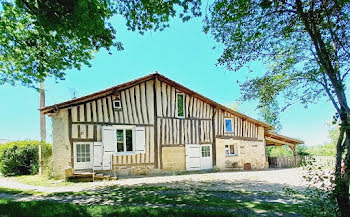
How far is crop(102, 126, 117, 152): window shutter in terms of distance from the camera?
10766 millimetres

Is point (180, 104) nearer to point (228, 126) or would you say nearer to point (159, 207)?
point (228, 126)

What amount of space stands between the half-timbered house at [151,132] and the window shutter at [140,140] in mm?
54

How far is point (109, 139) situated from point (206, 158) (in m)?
6.38

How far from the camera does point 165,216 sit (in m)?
3.95

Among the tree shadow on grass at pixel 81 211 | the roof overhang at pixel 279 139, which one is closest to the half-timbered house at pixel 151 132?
the roof overhang at pixel 279 139

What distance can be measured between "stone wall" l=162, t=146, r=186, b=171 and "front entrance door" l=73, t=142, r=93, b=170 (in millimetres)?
4080

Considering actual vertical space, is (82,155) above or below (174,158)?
above

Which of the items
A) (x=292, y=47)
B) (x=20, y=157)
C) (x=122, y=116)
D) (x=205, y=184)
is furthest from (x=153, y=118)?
(x=292, y=47)

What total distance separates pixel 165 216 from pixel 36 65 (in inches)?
282

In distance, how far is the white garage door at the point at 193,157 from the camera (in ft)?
43.1

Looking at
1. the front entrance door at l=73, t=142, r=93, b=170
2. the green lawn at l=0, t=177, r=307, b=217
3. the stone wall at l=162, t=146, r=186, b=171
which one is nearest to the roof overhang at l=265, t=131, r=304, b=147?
the stone wall at l=162, t=146, r=186, b=171

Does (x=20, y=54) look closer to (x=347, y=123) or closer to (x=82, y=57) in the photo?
(x=82, y=57)

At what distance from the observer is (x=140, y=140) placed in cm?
1171

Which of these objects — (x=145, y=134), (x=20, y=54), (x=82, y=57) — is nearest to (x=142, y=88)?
(x=145, y=134)
